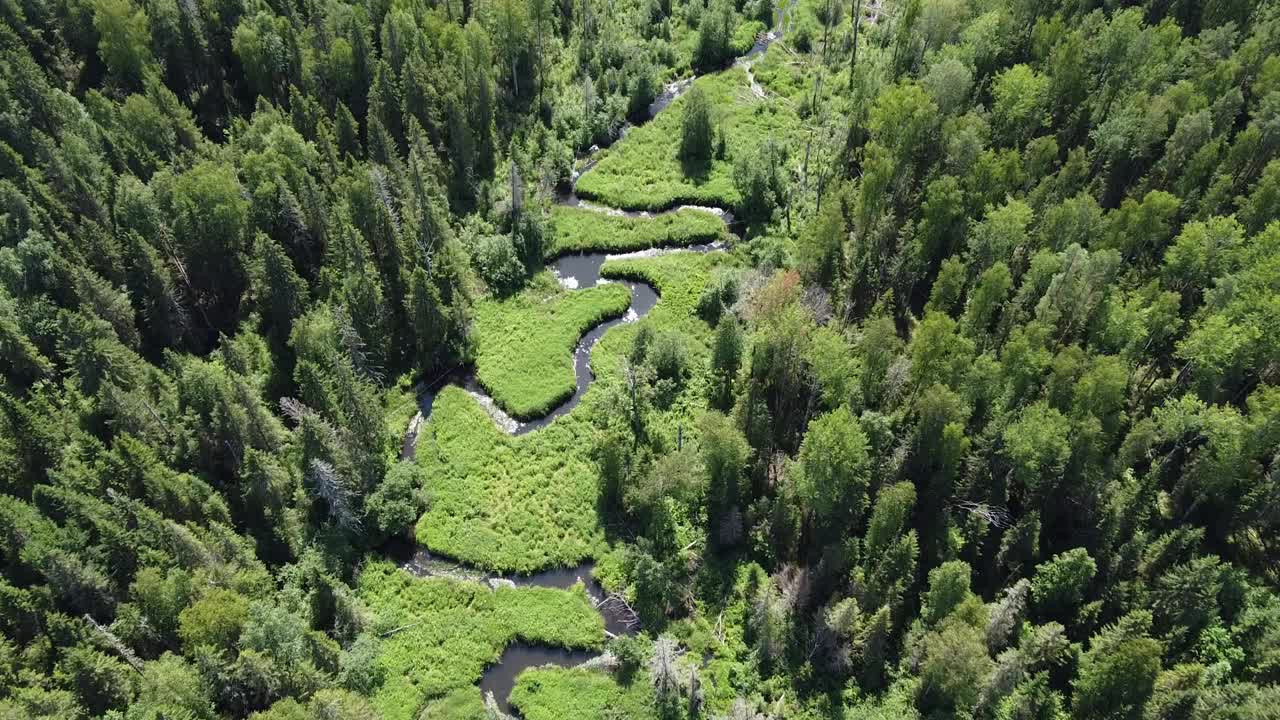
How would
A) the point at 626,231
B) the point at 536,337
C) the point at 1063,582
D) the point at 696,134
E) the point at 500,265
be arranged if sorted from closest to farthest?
1. the point at 1063,582
2. the point at 536,337
3. the point at 500,265
4. the point at 626,231
5. the point at 696,134

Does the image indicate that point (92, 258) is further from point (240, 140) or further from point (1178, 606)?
point (1178, 606)

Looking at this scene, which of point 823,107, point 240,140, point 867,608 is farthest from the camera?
point 823,107

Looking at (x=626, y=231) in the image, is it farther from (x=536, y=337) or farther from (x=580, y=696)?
(x=580, y=696)

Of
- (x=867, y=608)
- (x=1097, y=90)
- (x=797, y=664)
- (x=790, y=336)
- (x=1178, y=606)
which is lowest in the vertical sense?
(x=797, y=664)

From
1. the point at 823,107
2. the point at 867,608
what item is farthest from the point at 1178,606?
the point at 823,107

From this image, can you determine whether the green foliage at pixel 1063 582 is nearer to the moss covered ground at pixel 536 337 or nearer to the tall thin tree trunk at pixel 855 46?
the moss covered ground at pixel 536 337

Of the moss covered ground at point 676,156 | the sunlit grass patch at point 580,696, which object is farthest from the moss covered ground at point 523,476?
the moss covered ground at point 676,156

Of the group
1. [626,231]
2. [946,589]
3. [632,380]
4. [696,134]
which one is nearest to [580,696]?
[946,589]
